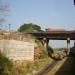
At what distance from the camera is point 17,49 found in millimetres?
36750

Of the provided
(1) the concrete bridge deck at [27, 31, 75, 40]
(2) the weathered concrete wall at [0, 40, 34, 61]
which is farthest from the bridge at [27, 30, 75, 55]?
(2) the weathered concrete wall at [0, 40, 34, 61]

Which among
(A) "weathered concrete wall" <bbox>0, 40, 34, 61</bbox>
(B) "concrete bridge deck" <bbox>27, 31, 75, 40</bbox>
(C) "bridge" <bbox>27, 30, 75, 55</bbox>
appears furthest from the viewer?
(B) "concrete bridge deck" <bbox>27, 31, 75, 40</bbox>

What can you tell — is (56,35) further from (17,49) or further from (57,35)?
(17,49)

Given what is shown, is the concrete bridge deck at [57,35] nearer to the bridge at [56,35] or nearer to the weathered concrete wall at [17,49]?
the bridge at [56,35]

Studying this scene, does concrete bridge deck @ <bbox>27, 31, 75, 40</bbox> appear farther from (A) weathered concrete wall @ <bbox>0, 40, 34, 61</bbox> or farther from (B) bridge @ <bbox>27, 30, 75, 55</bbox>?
(A) weathered concrete wall @ <bbox>0, 40, 34, 61</bbox>

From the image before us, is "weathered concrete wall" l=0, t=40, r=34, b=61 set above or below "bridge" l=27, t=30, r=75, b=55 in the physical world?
below

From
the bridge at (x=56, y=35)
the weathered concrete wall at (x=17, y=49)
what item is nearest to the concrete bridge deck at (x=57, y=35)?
the bridge at (x=56, y=35)

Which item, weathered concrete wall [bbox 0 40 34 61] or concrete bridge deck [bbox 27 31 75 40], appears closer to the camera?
weathered concrete wall [bbox 0 40 34 61]

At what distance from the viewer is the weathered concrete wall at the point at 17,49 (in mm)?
33778

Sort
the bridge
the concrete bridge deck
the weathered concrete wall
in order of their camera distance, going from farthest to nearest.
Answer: the concrete bridge deck
the bridge
the weathered concrete wall

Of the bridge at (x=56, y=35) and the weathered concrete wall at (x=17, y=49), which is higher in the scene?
the bridge at (x=56, y=35)

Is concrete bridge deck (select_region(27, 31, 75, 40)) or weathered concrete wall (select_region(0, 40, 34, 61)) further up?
concrete bridge deck (select_region(27, 31, 75, 40))

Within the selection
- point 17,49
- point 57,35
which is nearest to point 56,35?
point 57,35

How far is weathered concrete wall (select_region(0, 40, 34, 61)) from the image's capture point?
33778 mm
